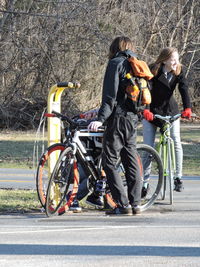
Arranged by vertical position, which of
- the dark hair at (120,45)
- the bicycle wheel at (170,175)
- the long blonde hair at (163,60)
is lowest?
the bicycle wheel at (170,175)

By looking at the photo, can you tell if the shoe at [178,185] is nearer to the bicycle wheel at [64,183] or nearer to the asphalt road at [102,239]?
the asphalt road at [102,239]

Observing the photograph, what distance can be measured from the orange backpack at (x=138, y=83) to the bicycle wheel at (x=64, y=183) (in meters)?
0.85

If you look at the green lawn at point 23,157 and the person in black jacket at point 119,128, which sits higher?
the person in black jacket at point 119,128

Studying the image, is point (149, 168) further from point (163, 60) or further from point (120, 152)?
point (163, 60)

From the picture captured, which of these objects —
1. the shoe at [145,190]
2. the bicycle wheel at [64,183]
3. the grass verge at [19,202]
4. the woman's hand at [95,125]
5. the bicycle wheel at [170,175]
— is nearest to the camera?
the woman's hand at [95,125]

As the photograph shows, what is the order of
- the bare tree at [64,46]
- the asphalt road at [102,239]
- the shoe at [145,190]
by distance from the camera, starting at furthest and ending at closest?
the bare tree at [64,46] < the shoe at [145,190] < the asphalt road at [102,239]

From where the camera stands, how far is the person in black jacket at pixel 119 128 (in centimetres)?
823

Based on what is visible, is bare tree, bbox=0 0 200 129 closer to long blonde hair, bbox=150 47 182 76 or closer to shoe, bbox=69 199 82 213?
long blonde hair, bbox=150 47 182 76

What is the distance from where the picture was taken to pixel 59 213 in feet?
27.7

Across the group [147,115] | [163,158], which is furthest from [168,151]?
[147,115]

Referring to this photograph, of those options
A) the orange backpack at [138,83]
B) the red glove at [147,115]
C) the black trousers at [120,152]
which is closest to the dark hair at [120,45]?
the orange backpack at [138,83]

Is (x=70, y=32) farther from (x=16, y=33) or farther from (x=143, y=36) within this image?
(x=143, y=36)

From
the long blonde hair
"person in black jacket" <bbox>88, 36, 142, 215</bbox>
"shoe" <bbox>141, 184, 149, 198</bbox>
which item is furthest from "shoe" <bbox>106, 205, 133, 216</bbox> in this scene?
the long blonde hair

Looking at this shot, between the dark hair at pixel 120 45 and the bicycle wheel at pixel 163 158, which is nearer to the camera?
the dark hair at pixel 120 45
